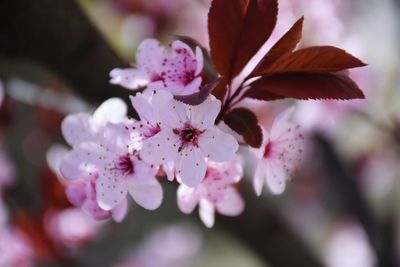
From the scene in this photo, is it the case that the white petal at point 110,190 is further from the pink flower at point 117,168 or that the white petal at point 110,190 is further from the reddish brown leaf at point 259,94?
the reddish brown leaf at point 259,94

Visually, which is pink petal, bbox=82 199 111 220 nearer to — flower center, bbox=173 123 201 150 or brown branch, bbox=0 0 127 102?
flower center, bbox=173 123 201 150

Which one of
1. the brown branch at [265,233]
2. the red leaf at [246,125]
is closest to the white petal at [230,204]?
the red leaf at [246,125]

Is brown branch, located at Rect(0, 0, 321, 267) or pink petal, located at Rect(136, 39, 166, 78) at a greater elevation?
pink petal, located at Rect(136, 39, 166, 78)

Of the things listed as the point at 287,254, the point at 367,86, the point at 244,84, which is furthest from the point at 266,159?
the point at 367,86

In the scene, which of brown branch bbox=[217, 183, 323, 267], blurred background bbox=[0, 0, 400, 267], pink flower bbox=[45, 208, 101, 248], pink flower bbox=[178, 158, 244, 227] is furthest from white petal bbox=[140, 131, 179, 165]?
pink flower bbox=[45, 208, 101, 248]

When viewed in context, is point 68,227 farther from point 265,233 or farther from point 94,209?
point 94,209

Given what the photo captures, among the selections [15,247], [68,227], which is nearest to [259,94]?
[15,247]
